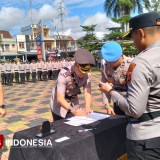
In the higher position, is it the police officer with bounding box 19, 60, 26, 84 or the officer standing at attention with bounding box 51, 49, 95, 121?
the officer standing at attention with bounding box 51, 49, 95, 121

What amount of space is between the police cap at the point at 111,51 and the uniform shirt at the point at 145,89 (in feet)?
→ 3.34

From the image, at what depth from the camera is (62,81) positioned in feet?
9.04

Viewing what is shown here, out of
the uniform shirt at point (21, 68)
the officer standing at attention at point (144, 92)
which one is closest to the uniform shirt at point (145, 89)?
the officer standing at attention at point (144, 92)

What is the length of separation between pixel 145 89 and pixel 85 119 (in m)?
1.21

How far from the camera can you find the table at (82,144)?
6.53 ft

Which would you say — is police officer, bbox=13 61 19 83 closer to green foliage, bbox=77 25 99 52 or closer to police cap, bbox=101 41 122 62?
green foliage, bbox=77 25 99 52

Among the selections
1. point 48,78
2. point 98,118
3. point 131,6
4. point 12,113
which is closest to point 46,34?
point 131,6

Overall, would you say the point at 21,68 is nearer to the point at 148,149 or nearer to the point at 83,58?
the point at 83,58

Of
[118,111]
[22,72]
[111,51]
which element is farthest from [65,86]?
[22,72]

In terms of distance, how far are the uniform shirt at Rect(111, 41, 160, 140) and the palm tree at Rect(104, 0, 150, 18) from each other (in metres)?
24.1

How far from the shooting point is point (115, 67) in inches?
117

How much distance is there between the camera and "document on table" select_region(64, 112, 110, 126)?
99.9 inches

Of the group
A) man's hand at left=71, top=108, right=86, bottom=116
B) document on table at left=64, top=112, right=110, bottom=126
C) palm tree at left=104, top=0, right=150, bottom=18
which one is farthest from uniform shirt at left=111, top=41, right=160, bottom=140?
palm tree at left=104, top=0, right=150, bottom=18

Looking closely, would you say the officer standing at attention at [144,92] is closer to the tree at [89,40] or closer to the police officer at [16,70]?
the police officer at [16,70]
